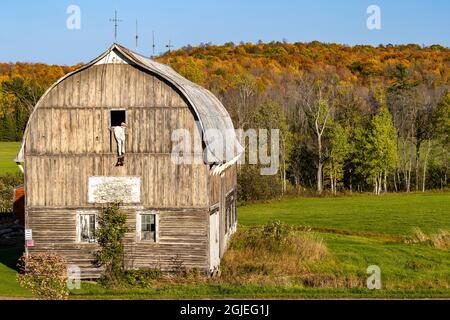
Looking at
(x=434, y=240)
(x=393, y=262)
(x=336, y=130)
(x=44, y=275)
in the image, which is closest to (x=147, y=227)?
(x=44, y=275)

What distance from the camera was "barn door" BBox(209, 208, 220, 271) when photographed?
27.6 meters

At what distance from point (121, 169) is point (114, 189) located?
0.88 meters

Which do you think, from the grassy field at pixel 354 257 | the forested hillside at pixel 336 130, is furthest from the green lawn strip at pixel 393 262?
the forested hillside at pixel 336 130

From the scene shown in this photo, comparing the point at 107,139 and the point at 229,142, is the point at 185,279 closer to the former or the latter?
the point at 107,139

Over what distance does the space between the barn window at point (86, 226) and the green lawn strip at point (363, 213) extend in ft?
62.1

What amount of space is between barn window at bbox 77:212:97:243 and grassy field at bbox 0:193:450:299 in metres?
2.18

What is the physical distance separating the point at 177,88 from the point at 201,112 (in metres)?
1.40

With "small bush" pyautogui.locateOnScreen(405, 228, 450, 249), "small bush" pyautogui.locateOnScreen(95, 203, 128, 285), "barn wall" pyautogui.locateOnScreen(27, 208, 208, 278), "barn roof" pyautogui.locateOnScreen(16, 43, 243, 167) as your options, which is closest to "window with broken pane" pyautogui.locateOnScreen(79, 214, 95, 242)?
"barn wall" pyautogui.locateOnScreen(27, 208, 208, 278)

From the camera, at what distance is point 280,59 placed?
154 m

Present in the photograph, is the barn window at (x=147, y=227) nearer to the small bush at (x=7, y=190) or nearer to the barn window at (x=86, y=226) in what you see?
the barn window at (x=86, y=226)

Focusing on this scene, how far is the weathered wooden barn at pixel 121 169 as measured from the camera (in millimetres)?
27422

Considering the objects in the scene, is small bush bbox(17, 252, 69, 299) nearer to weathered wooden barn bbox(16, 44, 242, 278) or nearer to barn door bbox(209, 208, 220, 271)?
weathered wooden barn bbox(16, 44, 242, 278)

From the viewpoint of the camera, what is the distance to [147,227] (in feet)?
91.3
